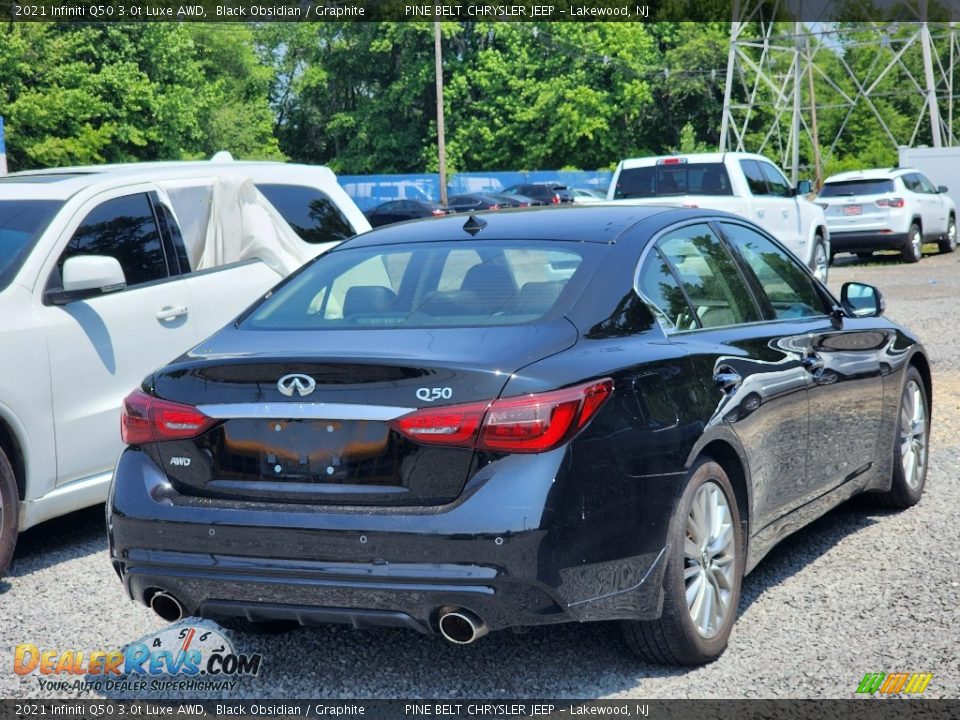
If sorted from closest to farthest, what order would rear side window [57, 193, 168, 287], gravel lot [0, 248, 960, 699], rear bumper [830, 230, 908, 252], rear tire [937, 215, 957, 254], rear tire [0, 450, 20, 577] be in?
gravel lot [0, 248, 960, 699] < rear tire [0, 450, 20, 577] < rear side window [57, 193, 168, 287] < rear bumper [830, 230, 908, 252] < rear tire [937, 215, 957, 254]

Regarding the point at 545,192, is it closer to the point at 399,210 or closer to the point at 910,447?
the point at 399,210

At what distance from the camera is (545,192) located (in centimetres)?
4953

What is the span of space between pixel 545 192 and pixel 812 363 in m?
44.6

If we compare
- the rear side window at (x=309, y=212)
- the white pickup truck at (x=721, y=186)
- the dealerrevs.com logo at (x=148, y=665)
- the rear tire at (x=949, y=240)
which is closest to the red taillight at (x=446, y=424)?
the dealerrevs.com logo at (x=148, y=665)

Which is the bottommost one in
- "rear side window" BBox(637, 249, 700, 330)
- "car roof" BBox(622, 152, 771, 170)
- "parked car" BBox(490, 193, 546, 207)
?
"parked car" BBox(490, 193, 546, 207)

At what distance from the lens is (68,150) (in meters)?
45.2

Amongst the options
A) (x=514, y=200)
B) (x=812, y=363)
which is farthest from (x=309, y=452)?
(x=514, y=200)

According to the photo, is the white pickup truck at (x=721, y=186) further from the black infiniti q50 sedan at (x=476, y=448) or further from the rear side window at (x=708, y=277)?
the black infiniti q50 sedan at (x=476, y=448)

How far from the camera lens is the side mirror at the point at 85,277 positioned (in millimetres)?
6188

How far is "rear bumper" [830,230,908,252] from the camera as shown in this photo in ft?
84.2

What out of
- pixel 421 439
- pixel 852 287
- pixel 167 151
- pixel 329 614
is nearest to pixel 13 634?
pixel 329 614

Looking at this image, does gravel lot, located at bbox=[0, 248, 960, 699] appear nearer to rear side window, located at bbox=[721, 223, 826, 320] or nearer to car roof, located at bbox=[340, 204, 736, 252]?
rear side window, located at bbox=[721, 223, 826, 320]

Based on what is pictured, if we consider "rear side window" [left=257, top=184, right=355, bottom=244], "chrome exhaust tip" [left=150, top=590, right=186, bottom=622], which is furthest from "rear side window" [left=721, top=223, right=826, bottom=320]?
"rear side window" [left=257, top=184, right=355, bottom=244]

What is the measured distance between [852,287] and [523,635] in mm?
2550
